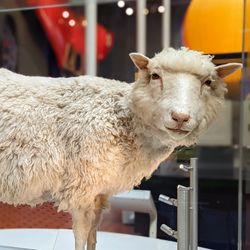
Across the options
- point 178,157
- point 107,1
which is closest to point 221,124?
point 107,1

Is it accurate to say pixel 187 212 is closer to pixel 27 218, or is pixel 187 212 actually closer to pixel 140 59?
pixel 140 59

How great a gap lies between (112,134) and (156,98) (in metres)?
0.15

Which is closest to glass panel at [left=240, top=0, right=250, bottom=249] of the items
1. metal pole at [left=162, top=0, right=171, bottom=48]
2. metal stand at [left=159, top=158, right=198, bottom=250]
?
metal stand at [left=159, top=158, right=198, bottom=250]

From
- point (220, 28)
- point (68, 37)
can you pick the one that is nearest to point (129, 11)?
point (68, 37)

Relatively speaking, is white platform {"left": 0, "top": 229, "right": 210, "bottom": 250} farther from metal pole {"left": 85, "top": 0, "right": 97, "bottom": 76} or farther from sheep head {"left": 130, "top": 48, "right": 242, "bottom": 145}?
metal pole {"left": 85, "top": 0, "right": 97, "bottom": 76}

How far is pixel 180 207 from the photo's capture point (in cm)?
109

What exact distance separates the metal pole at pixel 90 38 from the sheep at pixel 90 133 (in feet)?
4.52

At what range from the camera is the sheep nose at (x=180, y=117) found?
88cm

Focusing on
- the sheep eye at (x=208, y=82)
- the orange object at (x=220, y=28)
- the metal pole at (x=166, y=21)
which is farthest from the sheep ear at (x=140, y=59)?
the metal pole at (x=166, y=21)

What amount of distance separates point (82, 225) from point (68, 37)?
67.0 inches

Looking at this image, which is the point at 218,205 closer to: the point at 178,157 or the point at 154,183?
the point at 154,183

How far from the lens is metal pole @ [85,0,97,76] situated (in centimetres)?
246

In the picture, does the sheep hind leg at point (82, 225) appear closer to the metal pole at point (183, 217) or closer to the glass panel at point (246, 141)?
the metal pole at point (183, 217)

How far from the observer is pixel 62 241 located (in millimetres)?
1407
